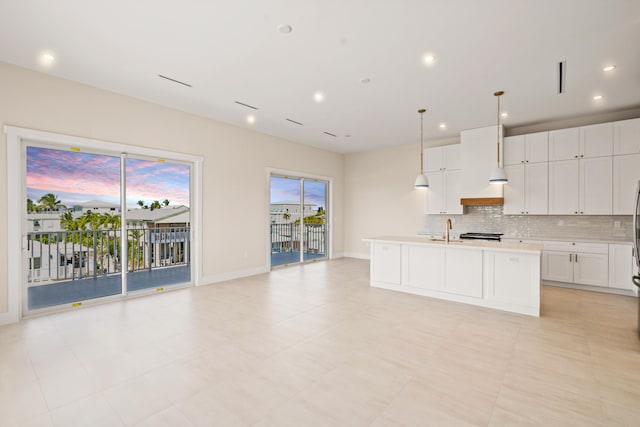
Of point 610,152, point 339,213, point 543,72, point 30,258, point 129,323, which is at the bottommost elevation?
point 129,323

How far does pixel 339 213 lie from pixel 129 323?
609 cm

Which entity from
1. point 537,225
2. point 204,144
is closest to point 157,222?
point 204,144

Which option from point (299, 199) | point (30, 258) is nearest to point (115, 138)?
point (30, 258)

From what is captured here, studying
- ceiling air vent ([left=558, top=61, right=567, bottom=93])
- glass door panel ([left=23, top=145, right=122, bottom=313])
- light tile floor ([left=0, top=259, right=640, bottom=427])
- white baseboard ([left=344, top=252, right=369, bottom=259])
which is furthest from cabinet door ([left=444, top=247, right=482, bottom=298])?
glass door panel ([left=23, top=145, right=122, bottom=313])

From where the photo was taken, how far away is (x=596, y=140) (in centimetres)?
513

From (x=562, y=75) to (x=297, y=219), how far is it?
5.68 meters

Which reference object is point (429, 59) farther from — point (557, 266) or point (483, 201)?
point (557, 266)

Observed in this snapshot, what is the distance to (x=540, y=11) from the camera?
103 inches

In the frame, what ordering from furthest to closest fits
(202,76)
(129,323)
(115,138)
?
(115,138) → (202,76) → (129,323)

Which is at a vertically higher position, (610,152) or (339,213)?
(610,152)

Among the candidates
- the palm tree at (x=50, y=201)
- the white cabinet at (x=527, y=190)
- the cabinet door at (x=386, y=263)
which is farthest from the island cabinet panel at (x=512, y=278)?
the palm tree at (x=50, y=201)

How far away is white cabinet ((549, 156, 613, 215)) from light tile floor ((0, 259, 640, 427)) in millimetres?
1704

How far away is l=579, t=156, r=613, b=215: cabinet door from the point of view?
5.06m

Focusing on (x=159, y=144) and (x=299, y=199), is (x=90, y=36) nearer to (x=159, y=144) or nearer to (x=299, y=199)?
(x=159, y=144)
